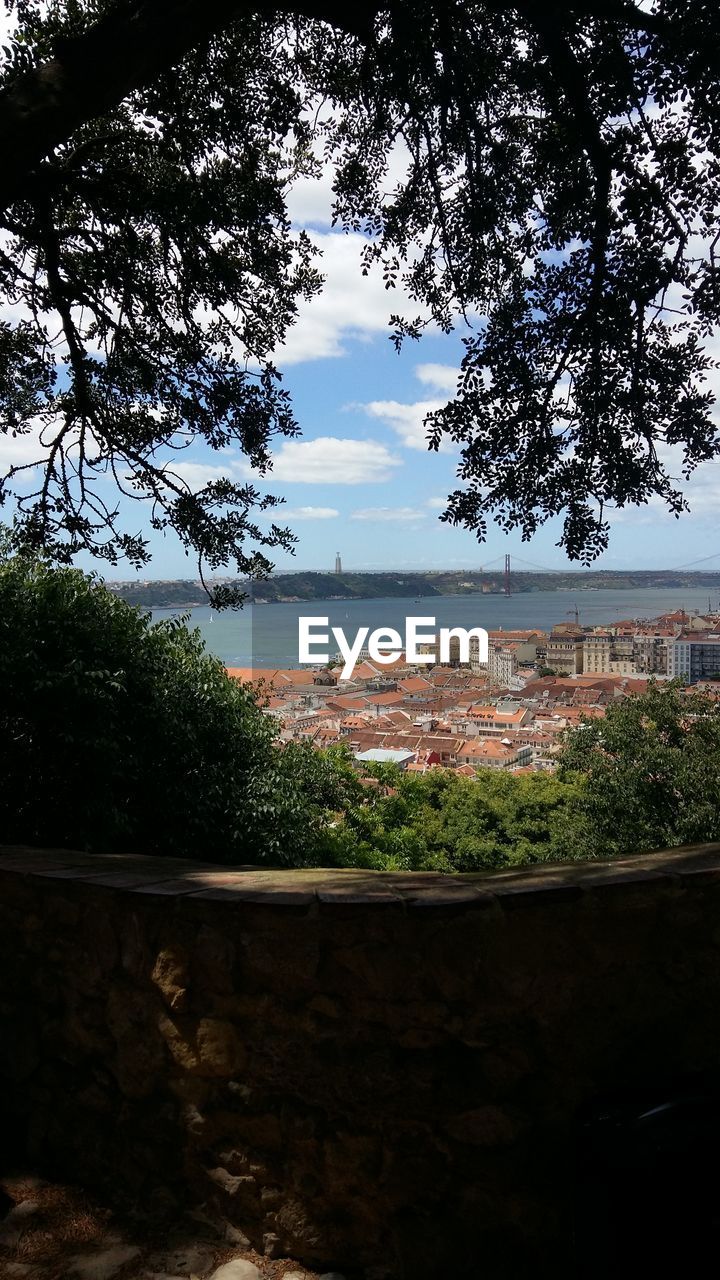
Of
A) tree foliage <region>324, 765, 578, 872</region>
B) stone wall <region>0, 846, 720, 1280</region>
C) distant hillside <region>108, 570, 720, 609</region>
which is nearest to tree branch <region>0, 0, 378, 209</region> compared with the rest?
stone wall <region>0, 846, 720, 1280</region>

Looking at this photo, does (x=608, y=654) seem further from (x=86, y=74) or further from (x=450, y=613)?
(x=86, y=74)

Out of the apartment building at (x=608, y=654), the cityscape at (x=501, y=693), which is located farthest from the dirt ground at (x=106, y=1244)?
the apartment building at (x=608, y=654)

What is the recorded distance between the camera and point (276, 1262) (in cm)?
172

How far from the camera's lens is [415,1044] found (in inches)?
65.9

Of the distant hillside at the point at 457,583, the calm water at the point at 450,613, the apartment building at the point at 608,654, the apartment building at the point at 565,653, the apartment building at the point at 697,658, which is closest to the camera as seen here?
the apartment building at the point at 697,658

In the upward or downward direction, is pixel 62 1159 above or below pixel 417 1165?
below

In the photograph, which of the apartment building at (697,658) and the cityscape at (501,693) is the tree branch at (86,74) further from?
the apartment building at (697,658)

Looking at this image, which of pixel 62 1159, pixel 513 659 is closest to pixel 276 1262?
pixel 62 1159

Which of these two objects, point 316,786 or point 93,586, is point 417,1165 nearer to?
point 93,586

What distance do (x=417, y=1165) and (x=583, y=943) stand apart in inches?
23.1

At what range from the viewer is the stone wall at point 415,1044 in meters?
1.66

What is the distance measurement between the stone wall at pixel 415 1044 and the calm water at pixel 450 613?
19996 mm

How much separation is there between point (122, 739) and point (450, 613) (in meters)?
33.5

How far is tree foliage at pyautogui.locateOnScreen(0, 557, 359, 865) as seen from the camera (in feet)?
16.0
